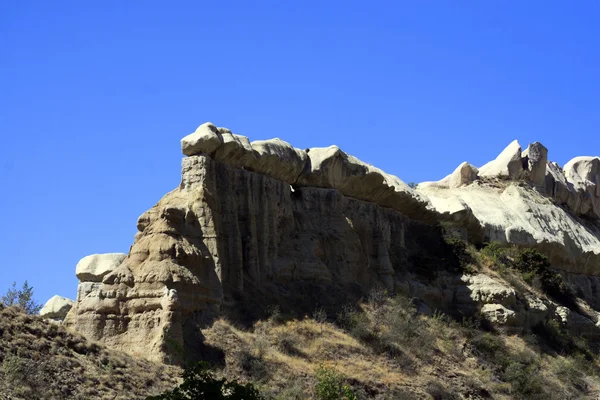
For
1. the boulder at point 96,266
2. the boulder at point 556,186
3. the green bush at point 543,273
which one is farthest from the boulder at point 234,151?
the boulder at point 556,186

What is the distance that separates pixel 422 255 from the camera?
40.3 m

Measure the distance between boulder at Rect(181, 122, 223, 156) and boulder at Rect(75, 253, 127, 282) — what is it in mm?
3238

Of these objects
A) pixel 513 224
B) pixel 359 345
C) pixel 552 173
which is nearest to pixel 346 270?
pixel 359 345

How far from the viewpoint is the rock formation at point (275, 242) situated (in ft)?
94.7

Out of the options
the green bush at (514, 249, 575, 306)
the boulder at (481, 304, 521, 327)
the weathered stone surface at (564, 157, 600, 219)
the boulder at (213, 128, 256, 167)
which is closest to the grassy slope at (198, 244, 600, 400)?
the boulder at (481, 304, 521, 327)

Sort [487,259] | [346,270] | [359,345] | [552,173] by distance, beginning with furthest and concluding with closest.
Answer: [552,173] → [487,259] → [346,270] → [359,345]

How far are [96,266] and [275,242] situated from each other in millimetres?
5184

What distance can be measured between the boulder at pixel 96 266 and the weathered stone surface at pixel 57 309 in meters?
3.08

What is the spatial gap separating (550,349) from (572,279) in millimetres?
9385

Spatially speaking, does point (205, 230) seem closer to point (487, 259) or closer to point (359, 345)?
point (359, 345)

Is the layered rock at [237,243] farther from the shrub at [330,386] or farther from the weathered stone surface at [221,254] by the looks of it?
the shrub at [330,386]

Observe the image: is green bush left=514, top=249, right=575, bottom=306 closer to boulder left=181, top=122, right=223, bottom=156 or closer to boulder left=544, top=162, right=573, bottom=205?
boulder left=544, top=162, right=573, bottom=205

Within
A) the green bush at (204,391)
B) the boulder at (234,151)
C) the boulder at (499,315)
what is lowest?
the green bush at (204,391)

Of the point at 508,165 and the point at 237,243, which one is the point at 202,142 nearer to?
the point at 237,243
